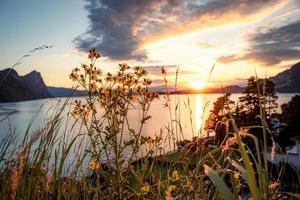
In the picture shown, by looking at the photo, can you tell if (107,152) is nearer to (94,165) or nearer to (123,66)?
(94,165)

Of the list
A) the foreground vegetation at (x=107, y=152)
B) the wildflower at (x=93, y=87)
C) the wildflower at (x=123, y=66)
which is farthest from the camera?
the wildflower at (x=123, y=66)

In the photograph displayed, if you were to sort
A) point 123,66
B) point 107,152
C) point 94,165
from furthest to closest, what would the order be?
point 123,66 < point 107,152 < point 94,165

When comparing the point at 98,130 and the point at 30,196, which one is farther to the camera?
the point at 98,130

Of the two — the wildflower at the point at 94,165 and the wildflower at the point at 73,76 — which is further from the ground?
the wildflower at the point at 73,76

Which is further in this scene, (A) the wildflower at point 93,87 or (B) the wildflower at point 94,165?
(A) the wildflower at point 93,87

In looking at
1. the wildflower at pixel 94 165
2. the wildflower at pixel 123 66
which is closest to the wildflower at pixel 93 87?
the wildflower at pixel 123 66

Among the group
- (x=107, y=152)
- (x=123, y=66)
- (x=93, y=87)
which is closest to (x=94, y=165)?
(x=107, y=152)

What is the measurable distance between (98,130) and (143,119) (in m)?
0.59

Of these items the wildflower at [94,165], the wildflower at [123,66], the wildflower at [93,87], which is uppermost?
the wildflower at [123,66]

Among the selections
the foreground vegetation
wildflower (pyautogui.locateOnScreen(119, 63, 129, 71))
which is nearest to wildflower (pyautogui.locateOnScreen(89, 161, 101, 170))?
the foreground vegetation

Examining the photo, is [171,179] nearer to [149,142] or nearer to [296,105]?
[149,142]

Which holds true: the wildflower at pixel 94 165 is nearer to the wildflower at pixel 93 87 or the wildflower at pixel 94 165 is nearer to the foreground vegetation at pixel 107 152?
the foreground vegetation at pixel 107 152

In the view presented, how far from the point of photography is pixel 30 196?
2.73 metres

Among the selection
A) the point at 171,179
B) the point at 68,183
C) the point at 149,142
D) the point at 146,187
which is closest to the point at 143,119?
the point at 149,142
